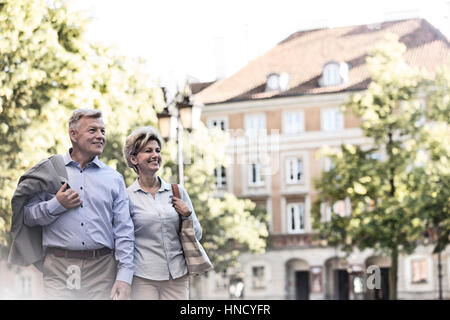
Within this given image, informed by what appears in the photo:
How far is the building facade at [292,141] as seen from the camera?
3962 centimetres

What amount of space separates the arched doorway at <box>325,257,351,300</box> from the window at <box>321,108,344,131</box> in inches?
223

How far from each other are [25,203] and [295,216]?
37718 millimetres

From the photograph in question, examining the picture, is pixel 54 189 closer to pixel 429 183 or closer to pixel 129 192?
pixel 129 192

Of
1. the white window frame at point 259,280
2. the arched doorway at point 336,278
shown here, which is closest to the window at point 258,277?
the white window frame at point 259,280

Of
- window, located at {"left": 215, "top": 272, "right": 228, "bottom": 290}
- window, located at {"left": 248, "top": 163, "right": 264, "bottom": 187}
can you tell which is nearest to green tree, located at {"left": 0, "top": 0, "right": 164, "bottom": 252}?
window, located at {"left": 215, "top": 272, "right": 228, "bottom": 290}

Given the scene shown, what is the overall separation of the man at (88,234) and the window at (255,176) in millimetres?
37632

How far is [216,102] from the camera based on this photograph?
140 ft

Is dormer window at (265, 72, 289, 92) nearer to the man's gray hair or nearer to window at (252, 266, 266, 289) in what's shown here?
window at (252, 266, 266, 289)

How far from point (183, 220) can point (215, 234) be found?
25507 millimetres

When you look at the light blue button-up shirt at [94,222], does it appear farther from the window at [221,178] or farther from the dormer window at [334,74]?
the dormer window at [334,74]

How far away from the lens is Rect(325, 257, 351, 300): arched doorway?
129 ft
